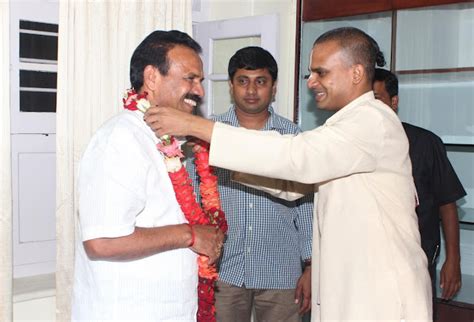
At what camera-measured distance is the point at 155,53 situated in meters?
2.03

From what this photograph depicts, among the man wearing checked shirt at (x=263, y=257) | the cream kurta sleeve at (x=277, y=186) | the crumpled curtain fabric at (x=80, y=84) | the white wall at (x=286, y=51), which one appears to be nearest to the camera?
the cream kurta sleeve at (x=277, y=186)

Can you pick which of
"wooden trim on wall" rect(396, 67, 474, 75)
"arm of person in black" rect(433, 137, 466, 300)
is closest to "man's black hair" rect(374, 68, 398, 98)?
"arm of person in black" rect(433, 137, 466, 300)

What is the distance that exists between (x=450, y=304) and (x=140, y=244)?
2197 mm

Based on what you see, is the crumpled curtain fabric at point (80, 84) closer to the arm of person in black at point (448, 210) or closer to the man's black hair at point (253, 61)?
the man's black hair at point (253, 61)

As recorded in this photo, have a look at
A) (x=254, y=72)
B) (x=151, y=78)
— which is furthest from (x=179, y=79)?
(x=254, y=72)

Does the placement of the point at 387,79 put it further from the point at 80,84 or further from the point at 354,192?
the point at 80,84

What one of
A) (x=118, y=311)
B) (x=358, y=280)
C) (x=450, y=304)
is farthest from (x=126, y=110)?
(x=450, y=304)

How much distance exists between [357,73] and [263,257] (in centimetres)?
126

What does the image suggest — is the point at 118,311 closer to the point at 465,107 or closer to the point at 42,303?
the point at 42,303

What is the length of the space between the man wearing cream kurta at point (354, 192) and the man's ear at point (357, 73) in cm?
6

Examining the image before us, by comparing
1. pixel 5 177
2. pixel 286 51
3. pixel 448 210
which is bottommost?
pixel 448 210

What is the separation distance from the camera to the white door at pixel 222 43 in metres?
3.82

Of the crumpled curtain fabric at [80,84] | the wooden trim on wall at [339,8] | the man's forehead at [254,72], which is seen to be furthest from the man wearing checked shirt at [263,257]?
the wooden trim on wall at [339,8]

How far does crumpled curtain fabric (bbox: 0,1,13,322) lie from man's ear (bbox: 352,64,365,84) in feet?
6.15
